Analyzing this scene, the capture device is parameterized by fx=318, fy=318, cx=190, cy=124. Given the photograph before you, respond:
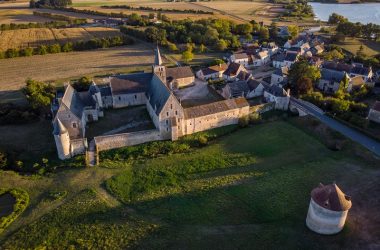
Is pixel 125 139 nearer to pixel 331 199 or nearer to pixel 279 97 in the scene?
pixel 279 97

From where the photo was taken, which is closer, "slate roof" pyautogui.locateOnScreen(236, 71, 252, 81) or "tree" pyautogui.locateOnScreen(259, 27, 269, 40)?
"slate roof" pyautogui.locateOnScreen(236, 71, 252, 81)

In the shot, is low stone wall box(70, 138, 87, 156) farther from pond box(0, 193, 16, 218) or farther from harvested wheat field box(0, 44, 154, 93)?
harvested wheat field box(0, 44, 154, 93)

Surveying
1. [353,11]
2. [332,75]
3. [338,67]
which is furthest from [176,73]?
[353,11]

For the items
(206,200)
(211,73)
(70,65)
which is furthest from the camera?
(70,65)

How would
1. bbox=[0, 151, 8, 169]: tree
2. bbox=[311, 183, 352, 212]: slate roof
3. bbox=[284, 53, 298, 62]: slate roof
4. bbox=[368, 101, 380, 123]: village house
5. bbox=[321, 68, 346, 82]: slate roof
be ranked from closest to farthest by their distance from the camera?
bbox=[311, 183, 352, 212]: slate roof → bbox=[0, 151, 8, 169]: tree → bbox=[368, 101, 380, 123]: village house → bbox=[321, 68, 346, 82]: slate roof → bbox=[284, 53, 298, 62]: slate roof

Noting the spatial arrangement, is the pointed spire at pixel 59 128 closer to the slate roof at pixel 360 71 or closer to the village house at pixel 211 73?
the village house at pixel 211 73

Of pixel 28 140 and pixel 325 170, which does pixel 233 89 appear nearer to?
pixel 325 170

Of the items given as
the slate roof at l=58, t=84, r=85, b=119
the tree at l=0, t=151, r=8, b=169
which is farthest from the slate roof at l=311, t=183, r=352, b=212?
the tree at l=0, t=151, r=8, b=169
